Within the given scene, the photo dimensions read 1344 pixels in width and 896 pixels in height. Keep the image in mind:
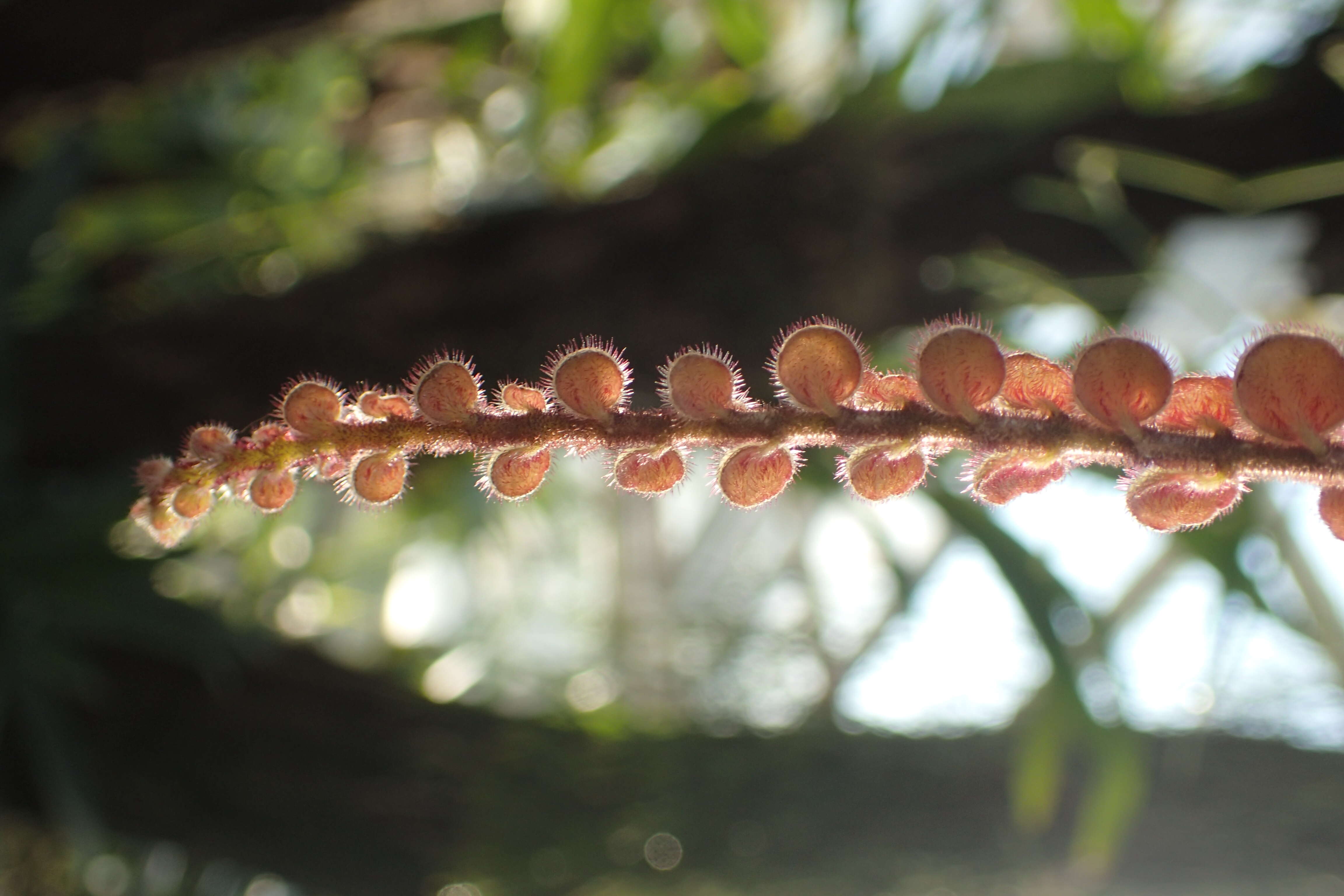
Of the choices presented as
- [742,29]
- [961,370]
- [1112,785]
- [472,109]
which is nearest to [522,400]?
[961,370]

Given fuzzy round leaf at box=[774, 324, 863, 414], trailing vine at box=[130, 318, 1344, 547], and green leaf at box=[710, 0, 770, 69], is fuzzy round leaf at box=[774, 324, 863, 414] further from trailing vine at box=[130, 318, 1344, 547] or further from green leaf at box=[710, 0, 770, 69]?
green leaf at box=[710, 0, 770, 69]

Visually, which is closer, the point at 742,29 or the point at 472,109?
the point at 742,29

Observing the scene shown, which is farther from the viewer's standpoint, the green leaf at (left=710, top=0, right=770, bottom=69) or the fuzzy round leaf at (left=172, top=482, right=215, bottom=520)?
the green leaf at (left=710, top=0, right=770, bottom=69)

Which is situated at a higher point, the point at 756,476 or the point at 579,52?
the point at 579,52

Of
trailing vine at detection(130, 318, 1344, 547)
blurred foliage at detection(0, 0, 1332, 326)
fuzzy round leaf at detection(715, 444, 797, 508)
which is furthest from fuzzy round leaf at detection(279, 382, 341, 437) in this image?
blurred foliage at detection(0, 0, 1332, 326)

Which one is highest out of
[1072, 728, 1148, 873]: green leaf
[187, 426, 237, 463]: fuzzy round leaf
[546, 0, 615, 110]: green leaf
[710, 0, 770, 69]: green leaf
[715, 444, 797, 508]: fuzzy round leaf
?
[710, 0, 770, 69]: green leaf

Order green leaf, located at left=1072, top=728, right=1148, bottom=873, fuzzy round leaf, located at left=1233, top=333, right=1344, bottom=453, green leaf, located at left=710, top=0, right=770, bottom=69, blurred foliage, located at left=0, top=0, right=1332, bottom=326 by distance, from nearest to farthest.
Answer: fuzzy round leaf, located at left=1233, top=333, right=1344, bottom=453 → green leaf, located at left=1072, top=728, right=1148, bottom=873 → blurred foliage, located at left=0, top=0, right=1332, bottom=326 → green leaf, located at left=710, top=0, right=770, bottom=69

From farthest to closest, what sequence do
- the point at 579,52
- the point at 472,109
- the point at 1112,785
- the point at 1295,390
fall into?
1. the point at 472,109
2. the point at 579,52
3. the point at 1112,785
4. the point at 1295,390

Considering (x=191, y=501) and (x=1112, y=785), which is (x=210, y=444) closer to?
(x=191, y=501)

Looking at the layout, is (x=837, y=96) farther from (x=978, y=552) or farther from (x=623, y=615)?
(x=623, y=615)

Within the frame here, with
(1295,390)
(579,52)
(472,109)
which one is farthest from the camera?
(472,109)

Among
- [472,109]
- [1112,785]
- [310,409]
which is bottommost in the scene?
[1112,785]
